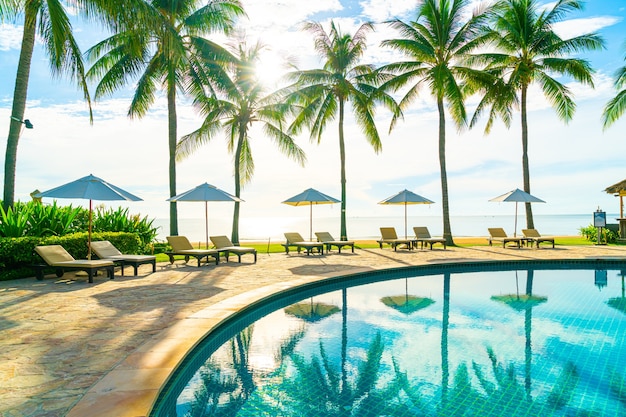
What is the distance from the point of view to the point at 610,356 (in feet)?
16.9

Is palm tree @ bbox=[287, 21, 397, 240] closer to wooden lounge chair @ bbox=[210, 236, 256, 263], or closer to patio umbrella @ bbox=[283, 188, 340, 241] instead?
patio umbrella @ bbox=[283, 188, 340, 241]

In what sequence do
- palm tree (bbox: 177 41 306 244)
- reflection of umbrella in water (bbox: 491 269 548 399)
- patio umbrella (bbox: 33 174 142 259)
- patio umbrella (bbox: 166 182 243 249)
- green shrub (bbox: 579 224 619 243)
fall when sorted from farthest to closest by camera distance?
green shrub (bbox: 579 224 619 243), palm tree (bbox: 177 41 306 244), patio umbrella (bbox: 166 182 243 249), patio umbrella (bbox: 33 174 142 259), reflection of umbrella in water (bbox: 491 269 548 399)

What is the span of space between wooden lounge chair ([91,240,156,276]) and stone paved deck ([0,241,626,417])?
Answer: 34cm

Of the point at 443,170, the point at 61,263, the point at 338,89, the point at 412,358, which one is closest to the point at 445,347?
the point at 412,358

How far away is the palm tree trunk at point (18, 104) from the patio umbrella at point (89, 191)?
4.90 feet

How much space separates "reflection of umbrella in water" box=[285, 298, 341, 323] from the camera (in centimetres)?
697

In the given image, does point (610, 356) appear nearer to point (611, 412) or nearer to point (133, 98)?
point (611, 412)

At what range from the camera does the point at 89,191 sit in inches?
386

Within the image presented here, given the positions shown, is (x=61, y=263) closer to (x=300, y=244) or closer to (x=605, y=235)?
(x=300, y=244)

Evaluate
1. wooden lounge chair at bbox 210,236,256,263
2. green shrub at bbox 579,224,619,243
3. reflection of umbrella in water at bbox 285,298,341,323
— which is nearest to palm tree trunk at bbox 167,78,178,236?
wooden lounge chair at bbox 210,236,256,263

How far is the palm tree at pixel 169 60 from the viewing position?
1614 cm

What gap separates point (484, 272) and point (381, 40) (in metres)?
12.0

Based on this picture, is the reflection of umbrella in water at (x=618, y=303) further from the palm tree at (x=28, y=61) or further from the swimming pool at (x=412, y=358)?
the palm tree at (x=28, y=61)

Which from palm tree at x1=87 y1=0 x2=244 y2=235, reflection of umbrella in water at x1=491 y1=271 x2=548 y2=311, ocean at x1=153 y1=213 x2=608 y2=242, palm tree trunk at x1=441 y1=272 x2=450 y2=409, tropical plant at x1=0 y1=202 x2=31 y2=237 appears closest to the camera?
palm tree trunk at x1=441 y1=272 x2=450 y2=409
